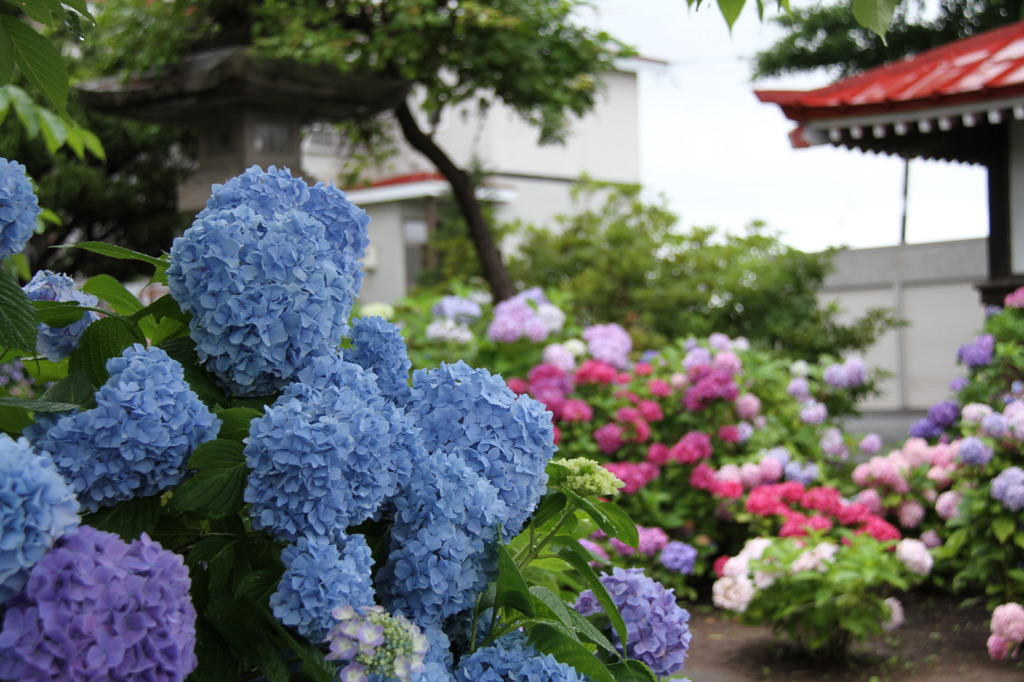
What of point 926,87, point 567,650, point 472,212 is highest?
point 926,87

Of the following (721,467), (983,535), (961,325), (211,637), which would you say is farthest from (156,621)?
(961,325)

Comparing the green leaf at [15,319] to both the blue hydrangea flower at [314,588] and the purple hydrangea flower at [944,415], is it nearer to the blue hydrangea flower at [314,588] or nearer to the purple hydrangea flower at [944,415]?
the blue hydrangea flower at [314,588]

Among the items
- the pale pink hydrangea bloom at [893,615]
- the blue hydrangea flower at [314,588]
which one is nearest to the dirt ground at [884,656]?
the pale pink hydrangea bloom at [893,615]

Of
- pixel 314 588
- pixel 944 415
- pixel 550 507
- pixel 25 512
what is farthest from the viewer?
pixel 944 415

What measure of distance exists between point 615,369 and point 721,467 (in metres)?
0.89

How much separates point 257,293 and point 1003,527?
368 cm

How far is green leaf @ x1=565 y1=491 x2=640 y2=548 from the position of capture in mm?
1188

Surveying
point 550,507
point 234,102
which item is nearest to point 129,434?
point 550,507

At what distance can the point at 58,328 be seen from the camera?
1195mm

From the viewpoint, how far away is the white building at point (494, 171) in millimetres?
18672

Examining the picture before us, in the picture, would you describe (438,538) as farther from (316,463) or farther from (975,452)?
(975,452)

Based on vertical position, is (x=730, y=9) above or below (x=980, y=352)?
above

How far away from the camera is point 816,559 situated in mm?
3662

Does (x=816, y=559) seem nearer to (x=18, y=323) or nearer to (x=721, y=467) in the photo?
(x=721, y=467)
